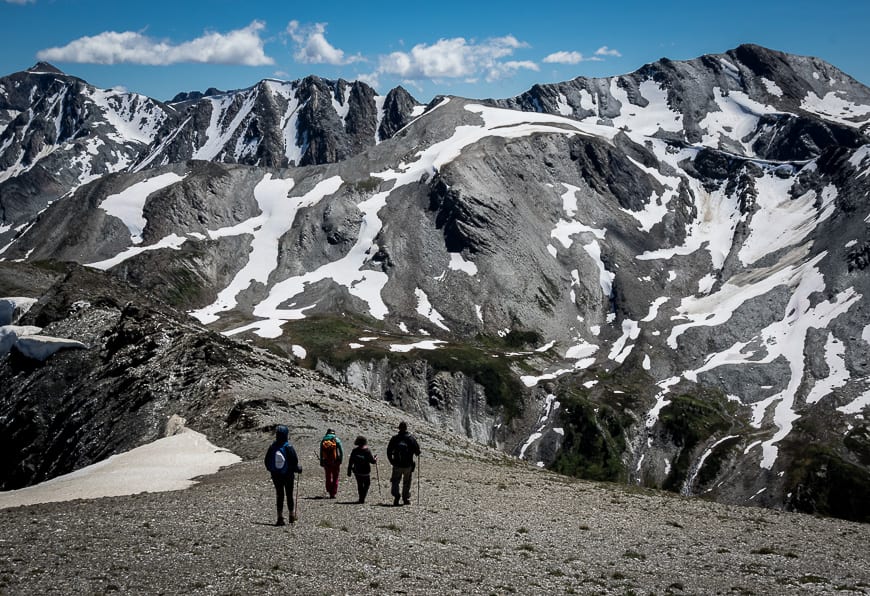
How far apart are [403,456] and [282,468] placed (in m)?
5.75

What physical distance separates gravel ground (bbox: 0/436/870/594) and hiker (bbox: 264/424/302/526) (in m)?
0.75

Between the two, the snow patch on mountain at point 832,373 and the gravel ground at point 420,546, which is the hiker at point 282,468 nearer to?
the gravel ground at point 420,546

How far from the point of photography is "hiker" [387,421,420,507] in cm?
2959

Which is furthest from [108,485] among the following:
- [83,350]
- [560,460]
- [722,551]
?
[560,460]

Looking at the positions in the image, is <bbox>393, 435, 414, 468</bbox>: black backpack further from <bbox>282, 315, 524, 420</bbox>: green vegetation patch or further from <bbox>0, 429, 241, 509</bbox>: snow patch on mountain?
<bbox>282, 315, 524, 420</bbox>: green vegetation patch

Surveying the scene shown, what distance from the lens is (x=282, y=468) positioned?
25344mm

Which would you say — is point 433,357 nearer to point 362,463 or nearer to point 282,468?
point 362,463

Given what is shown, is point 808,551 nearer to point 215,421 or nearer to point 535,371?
point 215,421

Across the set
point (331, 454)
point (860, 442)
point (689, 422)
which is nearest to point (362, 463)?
point (331, 454)

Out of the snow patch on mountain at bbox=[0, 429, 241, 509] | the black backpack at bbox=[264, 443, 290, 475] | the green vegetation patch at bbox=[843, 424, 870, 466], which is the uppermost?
the green vegetation patch at bbox=[843, 424, 870, 466]

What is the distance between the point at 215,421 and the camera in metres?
49.1

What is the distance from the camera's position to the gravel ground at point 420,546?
20391 mm

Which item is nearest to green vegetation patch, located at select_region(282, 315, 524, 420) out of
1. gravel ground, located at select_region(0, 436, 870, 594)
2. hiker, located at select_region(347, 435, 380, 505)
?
gravel ground, located at select_region(0, 436, 870, 594)

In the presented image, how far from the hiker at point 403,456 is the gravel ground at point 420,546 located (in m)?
0.77
